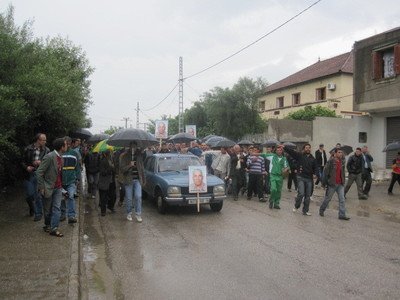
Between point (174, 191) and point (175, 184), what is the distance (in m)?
0.18

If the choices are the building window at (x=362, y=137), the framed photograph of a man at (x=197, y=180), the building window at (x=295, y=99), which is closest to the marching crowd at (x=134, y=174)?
the framed photograph of a man at (x=197, y=180)

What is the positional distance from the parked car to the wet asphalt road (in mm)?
411

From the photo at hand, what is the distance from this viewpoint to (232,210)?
12031 millimetres

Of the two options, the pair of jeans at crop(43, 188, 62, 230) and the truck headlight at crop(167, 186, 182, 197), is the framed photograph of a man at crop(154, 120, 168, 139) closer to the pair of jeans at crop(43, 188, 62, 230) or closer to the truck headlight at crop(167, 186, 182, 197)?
the truck headlight at crop(167, 186, 182, 197)

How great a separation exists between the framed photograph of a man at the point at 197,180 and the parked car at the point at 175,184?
110 millimetres

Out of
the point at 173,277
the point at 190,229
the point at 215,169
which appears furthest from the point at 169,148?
the point at 173,277

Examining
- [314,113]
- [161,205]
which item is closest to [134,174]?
[161,205]

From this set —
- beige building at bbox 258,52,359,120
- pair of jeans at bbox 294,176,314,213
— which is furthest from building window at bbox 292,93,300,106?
pair of jeans at bbox 294,176,314,213

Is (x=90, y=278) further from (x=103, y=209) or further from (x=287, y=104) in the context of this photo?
(x=287, y=104)

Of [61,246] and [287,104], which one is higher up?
[287,104]

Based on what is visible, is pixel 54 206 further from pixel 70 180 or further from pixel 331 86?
pixel 331 86

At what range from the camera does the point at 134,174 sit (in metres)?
10.4

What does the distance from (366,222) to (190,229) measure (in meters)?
4.43

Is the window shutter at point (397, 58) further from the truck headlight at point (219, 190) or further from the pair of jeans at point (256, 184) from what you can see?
the truck headlight at point (219, 190)
